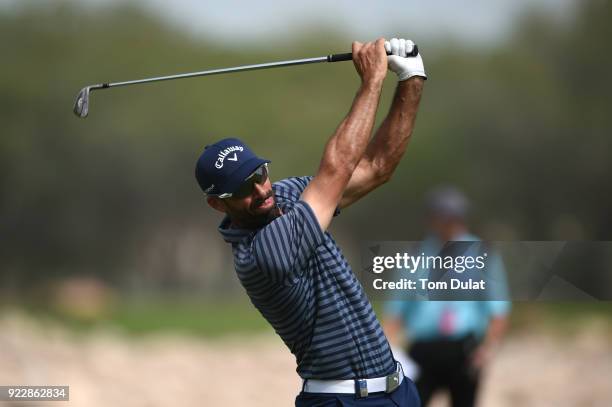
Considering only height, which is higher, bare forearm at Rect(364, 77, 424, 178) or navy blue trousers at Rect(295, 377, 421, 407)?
bare forearm at Rect(364, 77, 424, 178)

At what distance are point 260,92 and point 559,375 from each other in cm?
784

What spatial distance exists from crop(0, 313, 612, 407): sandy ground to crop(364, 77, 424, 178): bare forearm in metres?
4.05

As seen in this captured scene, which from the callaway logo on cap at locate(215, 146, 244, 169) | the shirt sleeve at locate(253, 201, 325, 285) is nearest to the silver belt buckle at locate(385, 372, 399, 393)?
the shirt sleeve at locate(253, 201, 325, 285)

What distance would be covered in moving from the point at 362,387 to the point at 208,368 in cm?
778

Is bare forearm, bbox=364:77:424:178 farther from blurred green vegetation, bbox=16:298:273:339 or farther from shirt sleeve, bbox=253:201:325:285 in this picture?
blurred green vegetation, bbox=16:298:273:339

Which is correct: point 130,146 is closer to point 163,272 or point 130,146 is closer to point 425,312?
point 163,272

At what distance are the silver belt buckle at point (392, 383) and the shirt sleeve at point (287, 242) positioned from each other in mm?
562

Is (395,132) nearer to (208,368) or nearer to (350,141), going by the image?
(350,141)

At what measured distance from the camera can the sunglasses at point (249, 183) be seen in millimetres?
3271

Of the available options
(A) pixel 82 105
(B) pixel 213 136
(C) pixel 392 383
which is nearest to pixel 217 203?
(C) pixel 392 383

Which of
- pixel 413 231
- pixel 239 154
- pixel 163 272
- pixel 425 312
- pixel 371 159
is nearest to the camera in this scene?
pixel 239 154

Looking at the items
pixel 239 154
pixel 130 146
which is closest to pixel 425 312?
pixel 239 154

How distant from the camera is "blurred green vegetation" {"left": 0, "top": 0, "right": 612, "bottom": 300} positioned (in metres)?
14.9

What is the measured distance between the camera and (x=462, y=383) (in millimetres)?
6090
